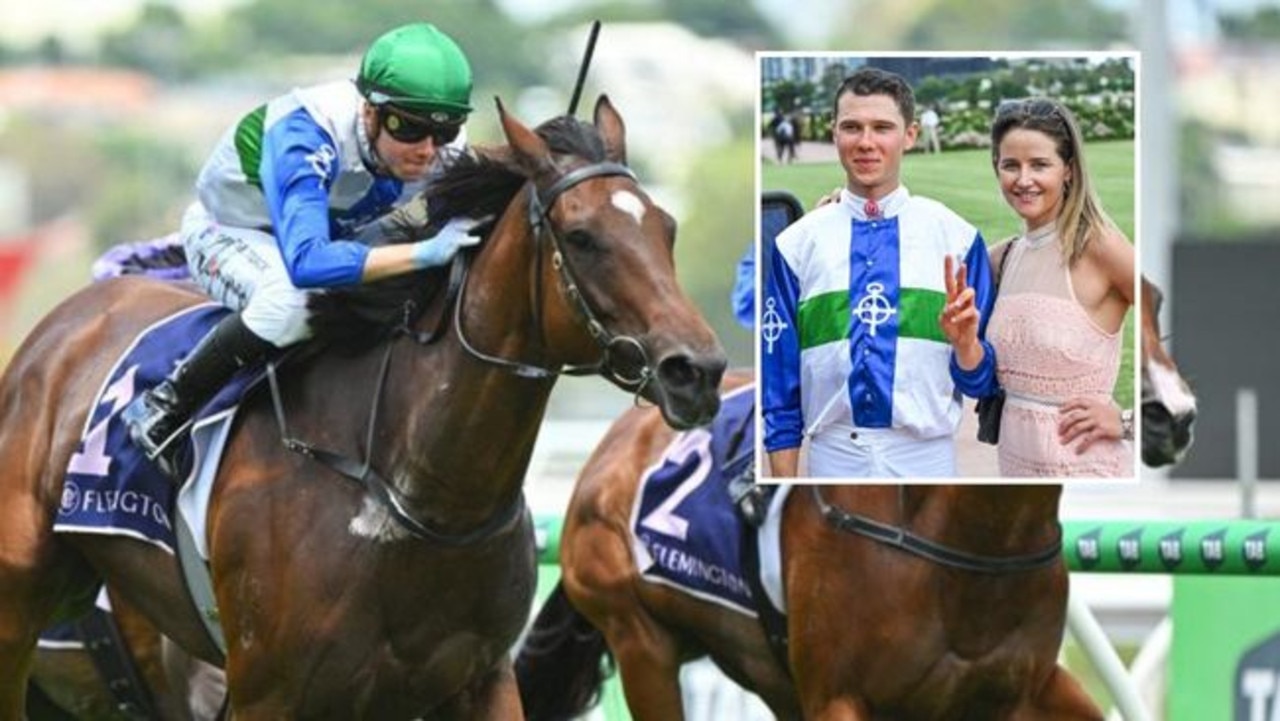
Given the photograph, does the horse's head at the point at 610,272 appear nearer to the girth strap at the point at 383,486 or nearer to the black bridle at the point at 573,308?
the black bridle at the point at 573,308

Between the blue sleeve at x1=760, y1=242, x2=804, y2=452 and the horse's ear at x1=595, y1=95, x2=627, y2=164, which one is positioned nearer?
the blue sleeve at x1=760, y1=242, x2=804, y2=452

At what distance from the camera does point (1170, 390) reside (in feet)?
19.8

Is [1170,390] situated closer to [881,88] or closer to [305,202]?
[881,88]

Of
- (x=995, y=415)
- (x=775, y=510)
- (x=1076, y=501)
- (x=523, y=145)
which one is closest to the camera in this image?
(x=995, y=415)

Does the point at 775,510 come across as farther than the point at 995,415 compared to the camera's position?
Yes

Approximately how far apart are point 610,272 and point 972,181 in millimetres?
664

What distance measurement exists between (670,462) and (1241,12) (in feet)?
47.0

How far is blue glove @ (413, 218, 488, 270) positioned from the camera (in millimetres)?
6410

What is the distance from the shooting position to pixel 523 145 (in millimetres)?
6242

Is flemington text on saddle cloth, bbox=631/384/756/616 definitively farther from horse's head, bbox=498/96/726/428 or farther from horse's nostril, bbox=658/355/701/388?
horse's nostril, bbox=658/355/701/388

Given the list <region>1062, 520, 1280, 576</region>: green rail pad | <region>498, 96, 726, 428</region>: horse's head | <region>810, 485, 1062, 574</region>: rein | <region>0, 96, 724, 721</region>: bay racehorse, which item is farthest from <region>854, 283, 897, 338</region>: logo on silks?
<region>1062, 520, 1280, 576</region>: green rail pad

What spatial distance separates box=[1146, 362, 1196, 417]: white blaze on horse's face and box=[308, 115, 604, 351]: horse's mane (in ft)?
3.55

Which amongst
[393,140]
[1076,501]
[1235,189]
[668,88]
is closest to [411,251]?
[393,140]

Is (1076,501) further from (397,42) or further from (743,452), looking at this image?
(397,42)
